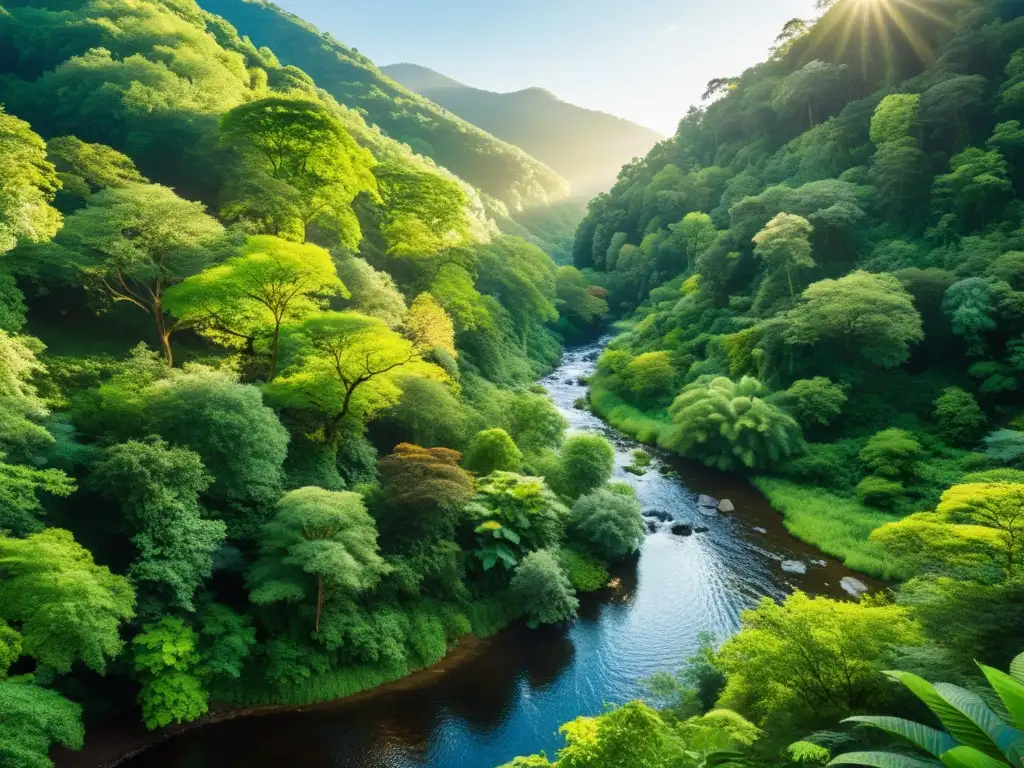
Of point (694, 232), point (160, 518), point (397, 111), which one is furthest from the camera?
point (397, 111)

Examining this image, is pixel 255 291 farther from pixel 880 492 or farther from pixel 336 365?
pixel 880 492

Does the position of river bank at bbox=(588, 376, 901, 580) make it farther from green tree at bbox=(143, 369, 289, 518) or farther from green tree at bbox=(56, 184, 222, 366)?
green tree at bbox=(56, 184, 222, 366)

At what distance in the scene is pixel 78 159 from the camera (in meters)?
25.0

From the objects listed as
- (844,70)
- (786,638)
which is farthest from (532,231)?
(786,638)

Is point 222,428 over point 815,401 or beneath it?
beneath

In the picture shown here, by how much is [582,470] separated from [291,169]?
921 inches

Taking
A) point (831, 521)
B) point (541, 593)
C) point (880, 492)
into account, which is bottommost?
point (541, 593)

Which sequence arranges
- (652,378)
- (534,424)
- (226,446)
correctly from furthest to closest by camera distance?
(652,378), (534,424), (226,446)

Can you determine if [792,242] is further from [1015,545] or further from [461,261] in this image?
[1015,545]

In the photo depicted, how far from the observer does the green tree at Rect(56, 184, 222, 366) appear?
66.8 ft

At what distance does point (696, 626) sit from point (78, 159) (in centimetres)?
3357

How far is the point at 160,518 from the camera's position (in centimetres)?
1480

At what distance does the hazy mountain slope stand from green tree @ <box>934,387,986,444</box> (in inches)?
3799

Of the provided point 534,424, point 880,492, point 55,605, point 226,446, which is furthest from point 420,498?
point 880,492
